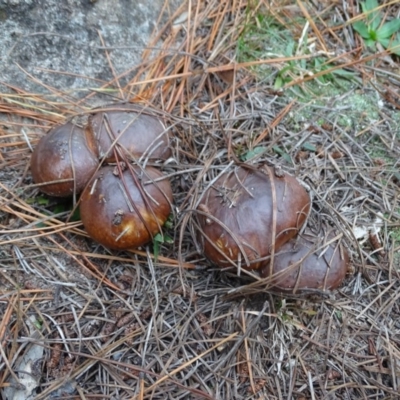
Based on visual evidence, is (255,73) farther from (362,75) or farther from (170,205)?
(170,205)

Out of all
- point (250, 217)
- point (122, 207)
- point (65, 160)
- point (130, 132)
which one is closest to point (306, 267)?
point (250, 217)

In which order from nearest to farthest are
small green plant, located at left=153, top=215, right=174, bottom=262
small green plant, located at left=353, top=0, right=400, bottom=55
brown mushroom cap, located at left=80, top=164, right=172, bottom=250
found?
brown mushroom cap, located at left=80, top=164, right=172, bottom=250 < small green plant, located at left=153, top=215, right=174, bottom=262 < small green plant, located at left=353, top=0, right=400, bottom=55

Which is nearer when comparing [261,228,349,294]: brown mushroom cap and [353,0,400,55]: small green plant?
[261,228,349,294]: brown mushroom cap

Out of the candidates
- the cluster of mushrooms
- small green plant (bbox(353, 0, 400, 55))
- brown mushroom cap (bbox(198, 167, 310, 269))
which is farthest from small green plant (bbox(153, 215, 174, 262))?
small green plant (bbox(353, 0, 400, 55))

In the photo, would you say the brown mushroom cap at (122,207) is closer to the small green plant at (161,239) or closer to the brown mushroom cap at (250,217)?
the small green plant at (161,239)

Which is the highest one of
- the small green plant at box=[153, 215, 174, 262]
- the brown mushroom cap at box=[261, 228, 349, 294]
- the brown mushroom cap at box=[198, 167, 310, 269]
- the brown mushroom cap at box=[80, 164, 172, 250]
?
the brown mushroom cap at box=[80, 164, 172, 250]

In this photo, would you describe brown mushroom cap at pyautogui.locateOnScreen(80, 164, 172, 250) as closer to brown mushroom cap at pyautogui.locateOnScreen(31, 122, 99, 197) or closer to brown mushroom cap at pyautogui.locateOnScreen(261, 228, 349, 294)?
brown mushroom cap at pyautogui.locateOnScreen(31, 122, 99, 197)

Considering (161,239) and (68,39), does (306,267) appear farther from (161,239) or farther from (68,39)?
(68,39)
